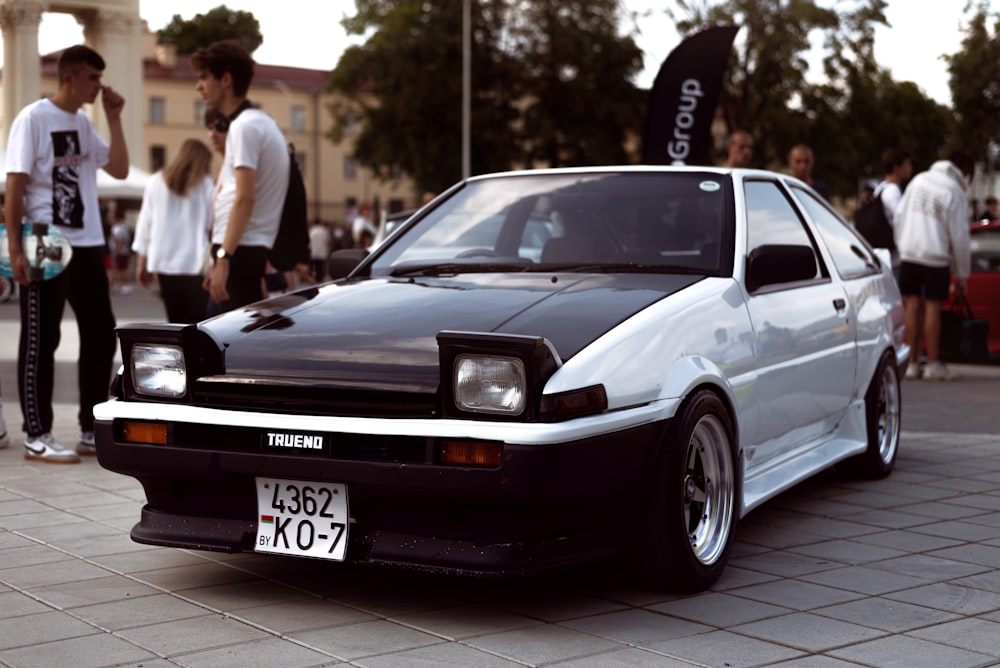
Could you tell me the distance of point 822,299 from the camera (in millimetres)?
5910

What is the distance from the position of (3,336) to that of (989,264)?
10682mm

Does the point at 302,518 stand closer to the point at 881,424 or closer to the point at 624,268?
the point at 624,268

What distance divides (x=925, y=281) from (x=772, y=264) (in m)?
6.90

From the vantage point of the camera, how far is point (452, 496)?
3.91m

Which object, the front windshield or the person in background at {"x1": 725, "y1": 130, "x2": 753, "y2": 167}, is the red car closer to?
the person in background at {"x1": 725, "y1": 130, "x2": 753, "y2": 167}

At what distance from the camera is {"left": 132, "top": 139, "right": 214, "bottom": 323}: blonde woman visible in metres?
8.09

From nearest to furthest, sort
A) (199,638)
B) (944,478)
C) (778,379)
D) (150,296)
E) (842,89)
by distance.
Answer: (199,638) < (778,379) < (944,478) < (150,296) < (842,89)

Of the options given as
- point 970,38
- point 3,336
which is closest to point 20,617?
point 3,336

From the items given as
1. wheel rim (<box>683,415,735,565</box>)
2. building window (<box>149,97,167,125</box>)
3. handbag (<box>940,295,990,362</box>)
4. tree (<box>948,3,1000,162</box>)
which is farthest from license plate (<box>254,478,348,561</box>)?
building window (<box>149,97,167,125</box>)

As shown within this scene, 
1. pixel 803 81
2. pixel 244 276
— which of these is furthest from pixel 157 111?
pixel 244 276

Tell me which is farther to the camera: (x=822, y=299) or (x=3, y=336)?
(x=3, y=336)

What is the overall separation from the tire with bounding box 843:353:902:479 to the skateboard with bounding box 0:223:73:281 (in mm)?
3831

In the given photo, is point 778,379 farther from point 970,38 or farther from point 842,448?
point 970,38

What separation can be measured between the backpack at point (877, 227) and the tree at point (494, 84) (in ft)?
119
